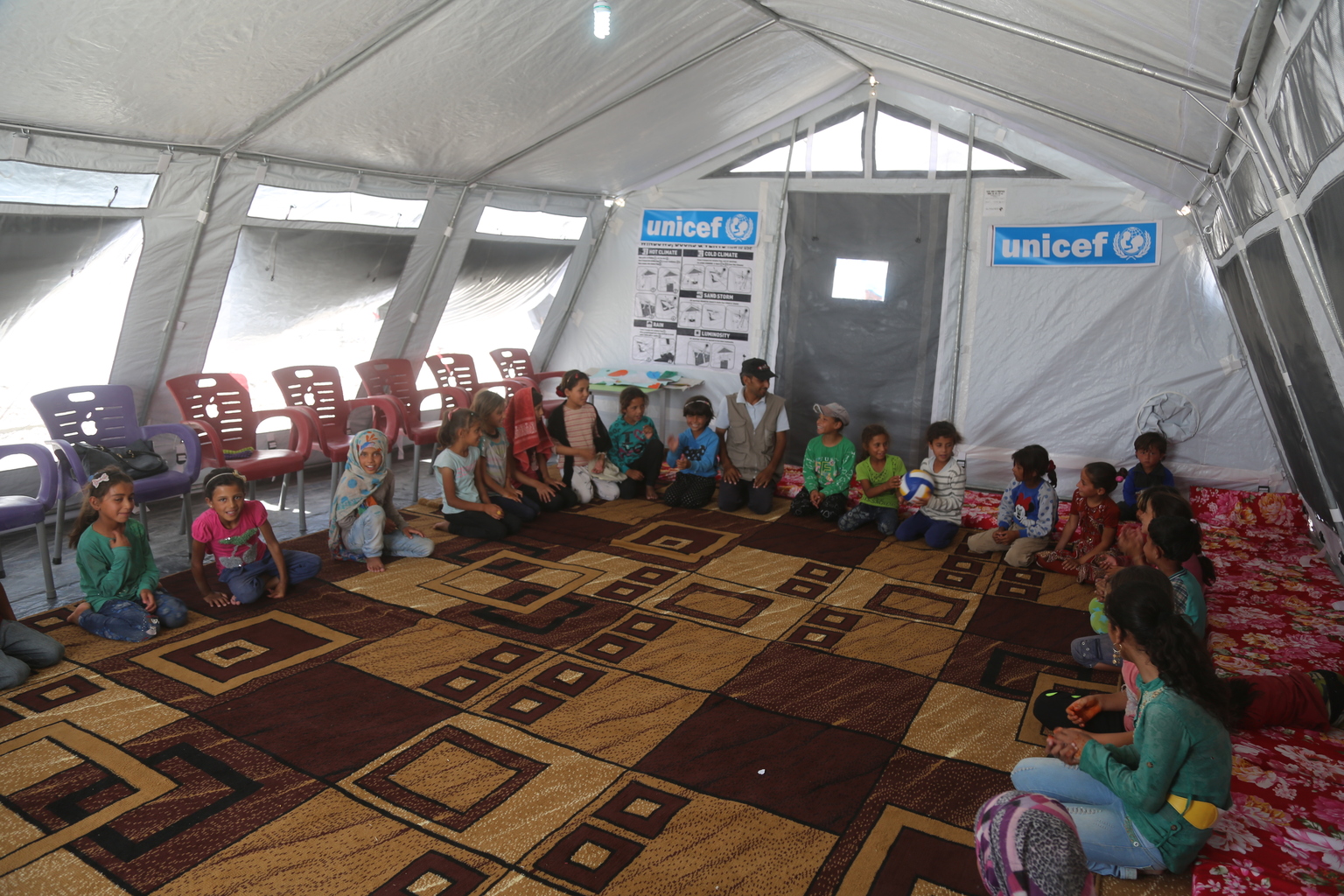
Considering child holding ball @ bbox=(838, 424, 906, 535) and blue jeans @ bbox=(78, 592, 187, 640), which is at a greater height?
child holding ball @ bbox=(838, 424, 906, 535)

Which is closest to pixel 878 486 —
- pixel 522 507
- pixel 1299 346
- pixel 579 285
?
pixel 522 507

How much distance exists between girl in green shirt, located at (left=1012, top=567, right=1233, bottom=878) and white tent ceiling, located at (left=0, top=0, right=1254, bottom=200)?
1.50 meters

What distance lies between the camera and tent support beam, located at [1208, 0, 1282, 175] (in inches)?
78.2

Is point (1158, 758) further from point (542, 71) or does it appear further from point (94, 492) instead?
point (542, 71)

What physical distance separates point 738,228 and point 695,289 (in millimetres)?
608

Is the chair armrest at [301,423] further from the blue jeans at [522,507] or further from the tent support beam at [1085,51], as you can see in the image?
the tent support beam at [1085,51]

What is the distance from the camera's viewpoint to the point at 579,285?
7777 mm

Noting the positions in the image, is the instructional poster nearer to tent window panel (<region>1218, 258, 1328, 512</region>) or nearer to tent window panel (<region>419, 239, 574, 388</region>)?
tent window panel (<region>419, 239, 574, 388</region>)

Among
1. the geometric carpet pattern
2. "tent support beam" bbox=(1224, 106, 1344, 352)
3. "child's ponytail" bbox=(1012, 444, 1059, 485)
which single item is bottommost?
the geometric carpet pattern

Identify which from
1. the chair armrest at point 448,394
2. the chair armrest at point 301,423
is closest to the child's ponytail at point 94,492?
the chair armrest at point 301,423

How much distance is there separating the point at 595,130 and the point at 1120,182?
11.7ft

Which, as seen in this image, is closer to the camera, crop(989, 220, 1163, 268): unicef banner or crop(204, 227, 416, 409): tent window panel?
crop(204, 227, 416, 409): tent window panel

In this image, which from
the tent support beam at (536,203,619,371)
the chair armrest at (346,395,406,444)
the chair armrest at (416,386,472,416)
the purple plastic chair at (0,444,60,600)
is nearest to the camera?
the purple plastic chair at (0,444,60,600)

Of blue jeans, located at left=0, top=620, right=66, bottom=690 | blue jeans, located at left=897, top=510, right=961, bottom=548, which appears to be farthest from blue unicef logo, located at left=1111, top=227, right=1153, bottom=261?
blue jeans, located at left=0, top=620, right=66, bottom=690
